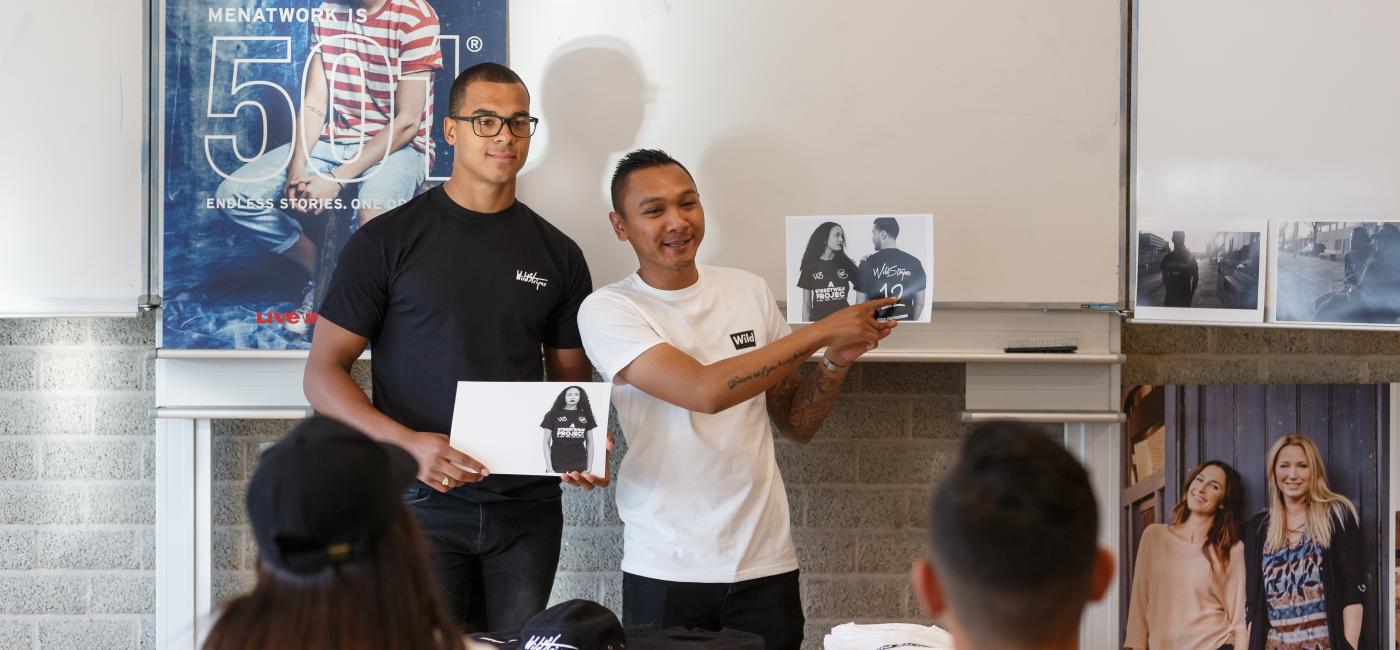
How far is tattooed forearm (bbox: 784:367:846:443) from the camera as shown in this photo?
2.33m

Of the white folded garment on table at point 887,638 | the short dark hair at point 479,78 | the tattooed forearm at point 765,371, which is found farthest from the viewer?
the short dark hair at point 479,78

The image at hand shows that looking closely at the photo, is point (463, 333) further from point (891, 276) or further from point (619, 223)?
point (891, 276)

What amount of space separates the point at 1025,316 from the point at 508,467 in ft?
4.25

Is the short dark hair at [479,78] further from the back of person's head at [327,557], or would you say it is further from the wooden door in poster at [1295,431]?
the wooden door in poster at [1295,431]

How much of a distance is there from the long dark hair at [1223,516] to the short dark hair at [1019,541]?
1.88 m

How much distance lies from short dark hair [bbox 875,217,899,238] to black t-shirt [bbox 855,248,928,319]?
4 centimetres

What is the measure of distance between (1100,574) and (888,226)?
4.25 feet

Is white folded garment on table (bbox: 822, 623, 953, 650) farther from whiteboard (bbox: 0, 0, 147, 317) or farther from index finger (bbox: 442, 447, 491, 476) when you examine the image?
whiteboard (bbox: 0, 0, 147, 317)

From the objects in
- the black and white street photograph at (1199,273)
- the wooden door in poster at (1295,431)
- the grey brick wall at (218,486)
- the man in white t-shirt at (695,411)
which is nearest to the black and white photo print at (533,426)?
the man in white t-shirt at (695,411)

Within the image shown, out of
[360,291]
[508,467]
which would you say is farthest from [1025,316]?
[360,291]

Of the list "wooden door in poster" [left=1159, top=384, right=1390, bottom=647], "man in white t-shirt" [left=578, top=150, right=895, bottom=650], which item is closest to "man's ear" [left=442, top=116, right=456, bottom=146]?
"man in white t-shirt" [left=578, top=150, right=895, bottom=650]

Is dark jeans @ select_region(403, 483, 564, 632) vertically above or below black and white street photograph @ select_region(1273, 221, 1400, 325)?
below

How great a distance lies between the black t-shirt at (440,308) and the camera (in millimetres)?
2240

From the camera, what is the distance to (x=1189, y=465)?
276 cm
